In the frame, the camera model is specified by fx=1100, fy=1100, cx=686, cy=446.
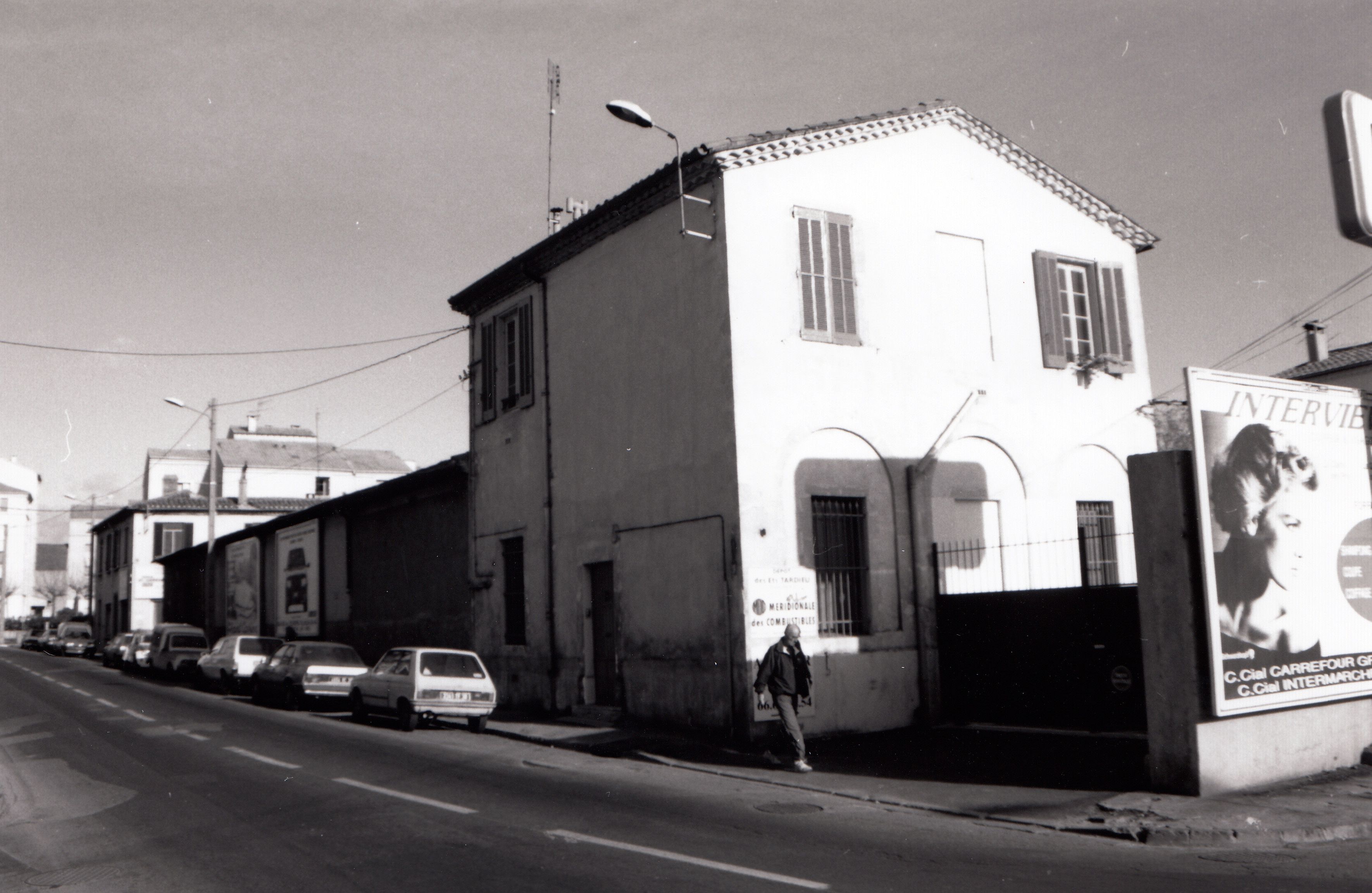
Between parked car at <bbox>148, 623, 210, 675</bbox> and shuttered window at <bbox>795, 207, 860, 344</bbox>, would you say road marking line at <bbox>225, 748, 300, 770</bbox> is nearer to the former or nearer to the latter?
shuttered window at <bbox>795, 207, 860, 344</bbox>

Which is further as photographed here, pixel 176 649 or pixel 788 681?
pixel 176 649

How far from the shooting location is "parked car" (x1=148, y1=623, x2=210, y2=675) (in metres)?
34.9

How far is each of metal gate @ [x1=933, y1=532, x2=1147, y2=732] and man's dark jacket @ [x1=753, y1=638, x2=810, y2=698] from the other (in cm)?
366

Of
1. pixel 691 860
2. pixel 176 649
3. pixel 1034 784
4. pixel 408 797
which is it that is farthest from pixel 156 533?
pixel 691 860

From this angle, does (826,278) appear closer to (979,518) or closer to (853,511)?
(853,511)

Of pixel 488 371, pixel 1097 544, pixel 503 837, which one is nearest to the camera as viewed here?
pixel 503 837

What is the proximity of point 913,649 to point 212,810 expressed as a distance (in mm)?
9826

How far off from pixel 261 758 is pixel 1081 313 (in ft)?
48.3

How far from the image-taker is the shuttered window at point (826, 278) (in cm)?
1619

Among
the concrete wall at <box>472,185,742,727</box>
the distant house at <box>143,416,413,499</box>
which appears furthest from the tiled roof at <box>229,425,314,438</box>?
Result: the concrete wall at <box>472,185,742,727</box>

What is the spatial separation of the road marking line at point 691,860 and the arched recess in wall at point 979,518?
9250 millimetres

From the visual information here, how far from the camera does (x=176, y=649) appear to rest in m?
35.4

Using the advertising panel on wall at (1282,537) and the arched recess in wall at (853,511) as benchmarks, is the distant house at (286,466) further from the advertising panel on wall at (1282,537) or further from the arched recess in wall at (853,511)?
the advertising panel on wall at (1282,537)

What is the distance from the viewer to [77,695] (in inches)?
1053
